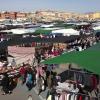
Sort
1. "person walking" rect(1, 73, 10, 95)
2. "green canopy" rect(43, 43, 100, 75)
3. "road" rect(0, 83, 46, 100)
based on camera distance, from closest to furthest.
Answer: "green canopy" rect(43, 43, 100, 75)
"road" rect(0, 83, 46, 100)
"person walking" rect(1, 73, 10, 95)

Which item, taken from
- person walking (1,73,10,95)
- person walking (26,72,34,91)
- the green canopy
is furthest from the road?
the green canopy

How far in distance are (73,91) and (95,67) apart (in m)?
1.72

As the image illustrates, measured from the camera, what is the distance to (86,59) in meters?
10.3

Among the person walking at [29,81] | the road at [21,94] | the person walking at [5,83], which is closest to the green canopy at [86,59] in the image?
the road at [21,94]

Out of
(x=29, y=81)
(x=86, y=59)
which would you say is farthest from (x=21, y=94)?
(x=86, y=59)

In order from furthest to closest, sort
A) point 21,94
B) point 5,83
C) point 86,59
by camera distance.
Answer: point 5,83 < point 21,94 < point 86,59

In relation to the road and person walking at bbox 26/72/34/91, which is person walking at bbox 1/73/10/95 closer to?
the road

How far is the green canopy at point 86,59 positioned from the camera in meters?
9.69

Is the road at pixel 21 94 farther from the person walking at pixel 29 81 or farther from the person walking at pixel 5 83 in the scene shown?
the person walking at pixel 5 83

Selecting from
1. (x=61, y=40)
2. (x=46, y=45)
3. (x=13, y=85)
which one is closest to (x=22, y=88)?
(x=13, y=85)

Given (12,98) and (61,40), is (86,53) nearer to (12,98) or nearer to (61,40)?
(12,98)

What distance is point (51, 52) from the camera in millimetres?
21047

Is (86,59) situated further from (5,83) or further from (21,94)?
(5,83)

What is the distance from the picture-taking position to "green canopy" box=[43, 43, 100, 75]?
31.8ft
